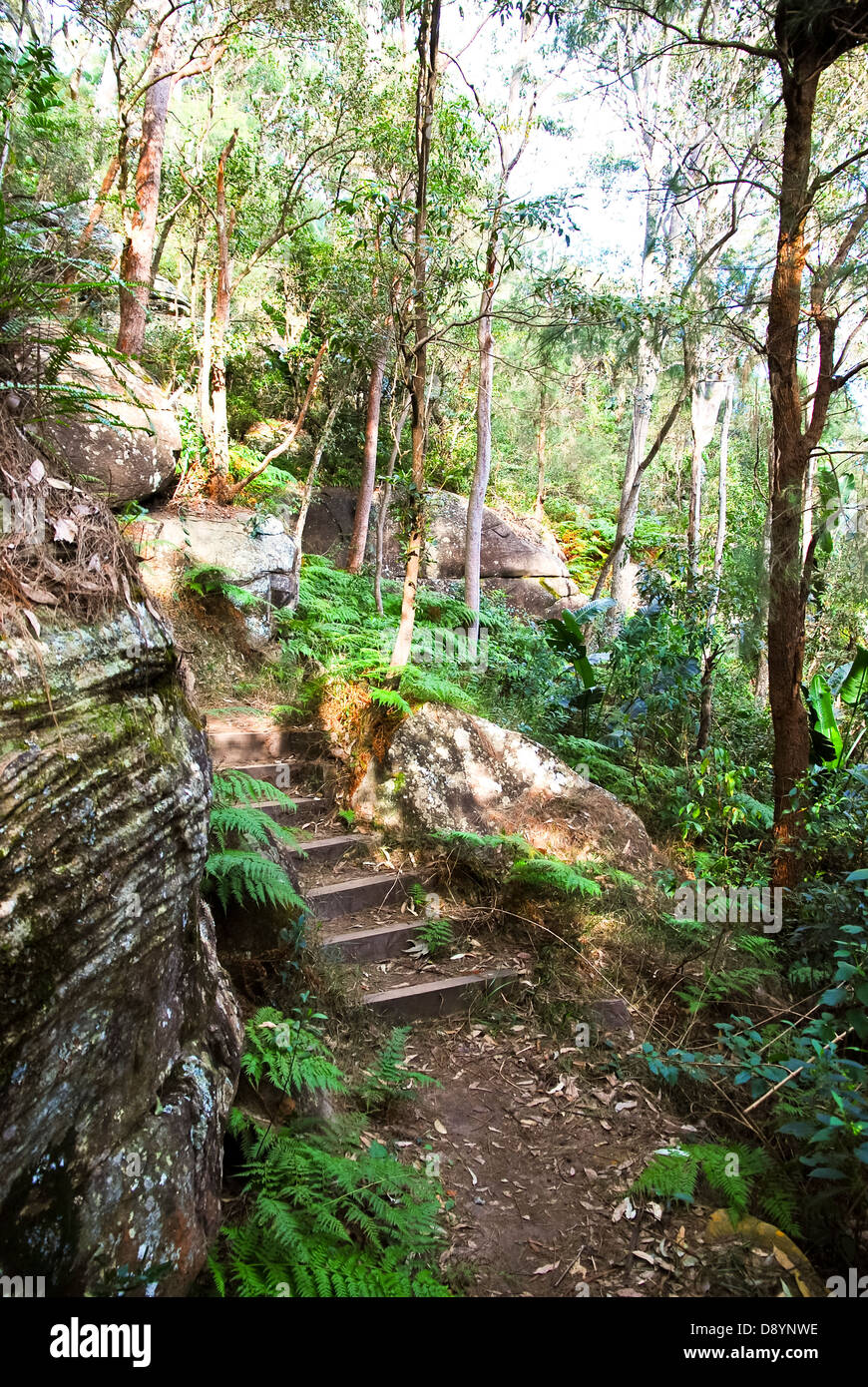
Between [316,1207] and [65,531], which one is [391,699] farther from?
[316,1207]

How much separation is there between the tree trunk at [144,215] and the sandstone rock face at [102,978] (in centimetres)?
662

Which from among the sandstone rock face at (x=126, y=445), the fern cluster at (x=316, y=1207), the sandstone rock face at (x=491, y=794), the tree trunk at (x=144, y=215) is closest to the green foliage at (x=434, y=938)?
the sandstone rock face at (x=491, y=794)

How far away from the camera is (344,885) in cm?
486

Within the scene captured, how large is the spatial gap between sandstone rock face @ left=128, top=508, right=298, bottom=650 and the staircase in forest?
4.89 ft

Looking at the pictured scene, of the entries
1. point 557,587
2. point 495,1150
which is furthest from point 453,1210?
point 557,587

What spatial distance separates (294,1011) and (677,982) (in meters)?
2.27

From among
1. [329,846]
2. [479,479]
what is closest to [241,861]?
[329,846]

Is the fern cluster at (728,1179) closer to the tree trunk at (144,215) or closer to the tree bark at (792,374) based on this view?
the tree bark at (792,374)

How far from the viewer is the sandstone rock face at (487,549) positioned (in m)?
12.6

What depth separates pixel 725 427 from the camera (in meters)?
13.9

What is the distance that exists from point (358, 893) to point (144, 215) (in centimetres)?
755

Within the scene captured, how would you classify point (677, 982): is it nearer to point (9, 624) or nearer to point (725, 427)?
point (9, 624)

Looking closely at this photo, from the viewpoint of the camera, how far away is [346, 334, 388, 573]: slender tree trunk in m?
10.8

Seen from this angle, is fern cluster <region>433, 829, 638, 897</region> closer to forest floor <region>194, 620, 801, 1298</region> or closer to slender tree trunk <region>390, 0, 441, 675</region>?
forest floor <region>194, 620, 801, 1298</region>
